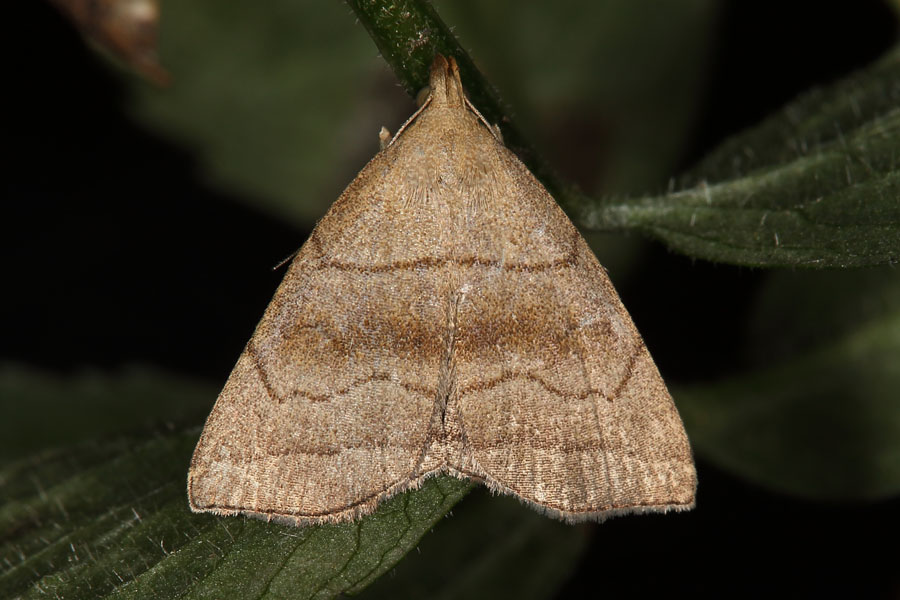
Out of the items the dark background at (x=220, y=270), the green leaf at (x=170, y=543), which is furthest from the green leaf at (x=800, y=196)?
the green leaf at (x=170, y=543)

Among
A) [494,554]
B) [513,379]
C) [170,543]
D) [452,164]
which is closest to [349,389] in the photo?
[513,379]

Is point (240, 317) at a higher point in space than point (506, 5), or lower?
lower

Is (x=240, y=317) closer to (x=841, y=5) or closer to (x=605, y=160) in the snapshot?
(x=605, y=160)

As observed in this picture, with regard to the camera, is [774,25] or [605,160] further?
[605,160]

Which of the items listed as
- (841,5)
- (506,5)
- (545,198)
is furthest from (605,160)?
(545,198)

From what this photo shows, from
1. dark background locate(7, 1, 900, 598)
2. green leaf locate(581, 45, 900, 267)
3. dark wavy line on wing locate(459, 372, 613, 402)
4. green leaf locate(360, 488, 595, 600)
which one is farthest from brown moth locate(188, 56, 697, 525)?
dark background locate(7, 1, 900, 598)

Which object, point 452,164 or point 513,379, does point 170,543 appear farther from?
point 452,164

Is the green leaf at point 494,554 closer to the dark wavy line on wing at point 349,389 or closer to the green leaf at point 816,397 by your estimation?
the green leaf at point 816,397
